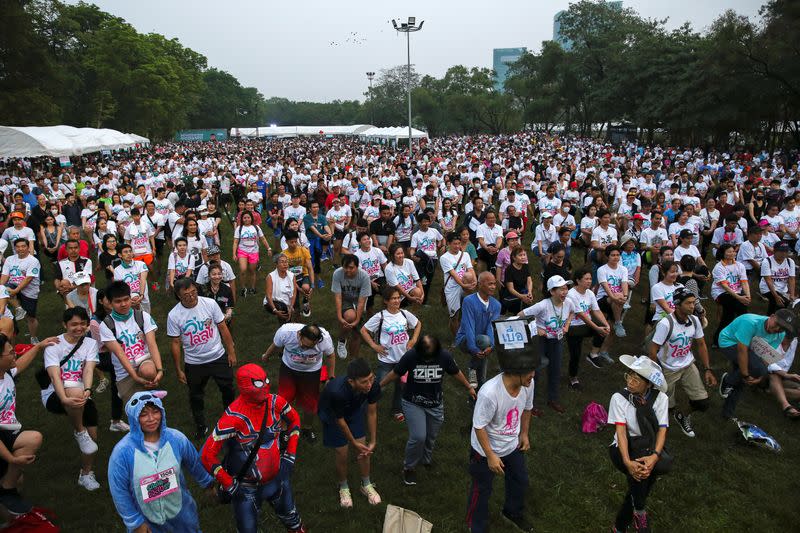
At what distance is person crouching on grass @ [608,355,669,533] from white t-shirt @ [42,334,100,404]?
4.72 metres

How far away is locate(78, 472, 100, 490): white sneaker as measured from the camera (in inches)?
195

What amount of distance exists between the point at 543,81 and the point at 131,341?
58.5 metres

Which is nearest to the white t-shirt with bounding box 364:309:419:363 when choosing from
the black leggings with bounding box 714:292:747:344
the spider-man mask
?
the spider-man mask

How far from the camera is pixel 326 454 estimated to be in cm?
548

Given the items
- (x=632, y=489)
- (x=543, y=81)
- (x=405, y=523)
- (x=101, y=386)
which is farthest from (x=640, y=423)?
(x=543, y=81)

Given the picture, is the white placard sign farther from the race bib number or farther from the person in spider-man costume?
the race bib number

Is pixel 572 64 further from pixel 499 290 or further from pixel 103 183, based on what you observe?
pixel 499 290

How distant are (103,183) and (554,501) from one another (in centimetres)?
1765

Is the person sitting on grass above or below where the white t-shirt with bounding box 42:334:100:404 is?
below

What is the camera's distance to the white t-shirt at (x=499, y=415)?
383 cm

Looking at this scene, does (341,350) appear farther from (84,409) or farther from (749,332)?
(749,332)

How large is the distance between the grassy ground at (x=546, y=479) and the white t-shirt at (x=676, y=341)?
954 mm

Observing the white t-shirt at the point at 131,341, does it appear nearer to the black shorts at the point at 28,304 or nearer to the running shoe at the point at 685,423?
the black shorts at the point at 28,304

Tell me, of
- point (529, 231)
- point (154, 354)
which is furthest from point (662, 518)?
point (529, 231)
